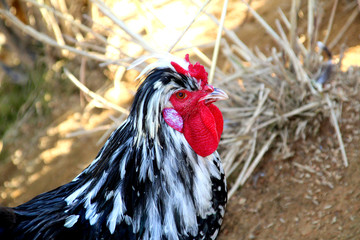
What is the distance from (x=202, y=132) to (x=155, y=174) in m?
0.33

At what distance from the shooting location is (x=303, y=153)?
3.38 metres

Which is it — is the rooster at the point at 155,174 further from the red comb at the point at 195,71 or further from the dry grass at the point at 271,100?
the dry grass at the point at 271,100

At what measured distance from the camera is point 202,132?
7.06 feet

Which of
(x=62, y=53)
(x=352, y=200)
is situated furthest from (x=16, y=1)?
(x=352, y=200)

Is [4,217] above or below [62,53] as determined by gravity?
below

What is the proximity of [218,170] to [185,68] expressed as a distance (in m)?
0.62

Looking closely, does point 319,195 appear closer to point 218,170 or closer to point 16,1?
point 218,170

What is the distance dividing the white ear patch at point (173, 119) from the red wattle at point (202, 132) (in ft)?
0.20

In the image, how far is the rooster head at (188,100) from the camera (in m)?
2.06

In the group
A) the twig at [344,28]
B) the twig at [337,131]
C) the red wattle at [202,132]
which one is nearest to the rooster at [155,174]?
the red wattle at [202,132]

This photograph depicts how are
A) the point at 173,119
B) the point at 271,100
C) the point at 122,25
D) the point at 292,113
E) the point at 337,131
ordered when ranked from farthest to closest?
the point at 271,100 < the point at 292,113 < the point at 337,131 < the point at 122,25 < the point at 173,119

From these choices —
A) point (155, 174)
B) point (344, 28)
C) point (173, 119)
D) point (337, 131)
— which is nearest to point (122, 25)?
point (173, 119)

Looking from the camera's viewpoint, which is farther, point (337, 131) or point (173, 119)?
point (337, 131)

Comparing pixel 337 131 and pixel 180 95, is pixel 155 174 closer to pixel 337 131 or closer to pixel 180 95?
pixel 180 95
